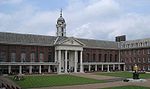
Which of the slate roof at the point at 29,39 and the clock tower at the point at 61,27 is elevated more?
the clock tower at the point at 61,27

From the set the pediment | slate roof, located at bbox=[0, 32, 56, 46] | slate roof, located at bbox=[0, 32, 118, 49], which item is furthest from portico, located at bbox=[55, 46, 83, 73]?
slate roof, located at bbox=[0, 32, 56, 46]

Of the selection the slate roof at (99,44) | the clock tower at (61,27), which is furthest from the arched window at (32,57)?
the slate roof at (99,44)

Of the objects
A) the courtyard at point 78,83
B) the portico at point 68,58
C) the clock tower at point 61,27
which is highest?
the clock tower at point 61,27

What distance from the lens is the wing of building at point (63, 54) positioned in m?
71.4

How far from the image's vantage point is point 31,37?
3029 inches

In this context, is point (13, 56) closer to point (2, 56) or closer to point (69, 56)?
point (2, 56)

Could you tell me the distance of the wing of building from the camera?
234 ft

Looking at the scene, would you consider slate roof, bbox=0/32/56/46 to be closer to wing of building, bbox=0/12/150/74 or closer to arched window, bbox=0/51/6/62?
wing of building, bbox=0/12/150/74

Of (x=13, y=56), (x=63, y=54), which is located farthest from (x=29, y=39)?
(x=63, y=54)

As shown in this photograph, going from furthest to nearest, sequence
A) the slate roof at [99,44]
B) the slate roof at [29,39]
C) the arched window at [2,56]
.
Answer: the slate roof at [99,44]
the slate roof at [29,39]
the arched window at [2,56]

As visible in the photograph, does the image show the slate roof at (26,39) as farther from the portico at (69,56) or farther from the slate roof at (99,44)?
the slate roof at (99,44)

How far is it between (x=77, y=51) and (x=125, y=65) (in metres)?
21.5

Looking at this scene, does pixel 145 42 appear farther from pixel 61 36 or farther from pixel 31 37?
pixel 31 37

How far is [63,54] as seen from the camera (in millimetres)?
78312
